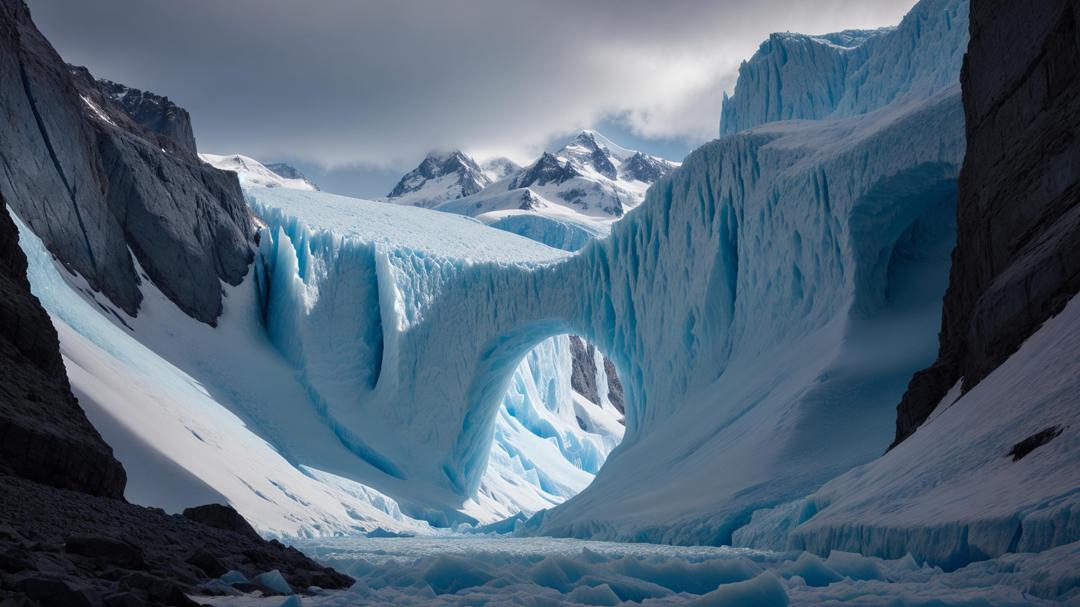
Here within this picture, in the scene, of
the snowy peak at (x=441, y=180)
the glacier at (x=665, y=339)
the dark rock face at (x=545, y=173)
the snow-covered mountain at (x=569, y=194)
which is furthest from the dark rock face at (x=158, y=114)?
the snowy peak at (x=441, y=180)

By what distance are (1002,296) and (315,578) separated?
6026 millimetres

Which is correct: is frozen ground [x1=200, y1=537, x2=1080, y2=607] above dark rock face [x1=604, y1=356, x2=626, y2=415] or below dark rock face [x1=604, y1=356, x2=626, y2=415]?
below

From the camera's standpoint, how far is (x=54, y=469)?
6.79 m

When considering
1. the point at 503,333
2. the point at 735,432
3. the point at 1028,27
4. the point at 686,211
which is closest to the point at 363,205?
the point at 503,333

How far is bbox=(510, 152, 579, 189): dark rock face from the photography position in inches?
3371

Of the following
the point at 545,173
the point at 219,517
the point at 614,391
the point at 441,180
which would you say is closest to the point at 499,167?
the point at 441,180

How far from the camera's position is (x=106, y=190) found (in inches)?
866

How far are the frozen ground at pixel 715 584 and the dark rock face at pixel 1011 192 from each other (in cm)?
283

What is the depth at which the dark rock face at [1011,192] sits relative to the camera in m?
7.40

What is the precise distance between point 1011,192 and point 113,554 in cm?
794

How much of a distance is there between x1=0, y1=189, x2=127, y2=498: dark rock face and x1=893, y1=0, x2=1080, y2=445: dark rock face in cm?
748

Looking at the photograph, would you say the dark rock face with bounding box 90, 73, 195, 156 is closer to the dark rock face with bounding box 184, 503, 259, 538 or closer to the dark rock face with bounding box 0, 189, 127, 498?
the dark rock face with bounding box 0, 189, 127, 498

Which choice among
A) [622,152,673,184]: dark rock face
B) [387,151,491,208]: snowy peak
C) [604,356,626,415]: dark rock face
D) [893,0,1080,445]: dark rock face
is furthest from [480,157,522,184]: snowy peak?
[893,0,1080,445]: dark rock face

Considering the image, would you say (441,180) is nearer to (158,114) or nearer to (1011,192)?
(158,114)
